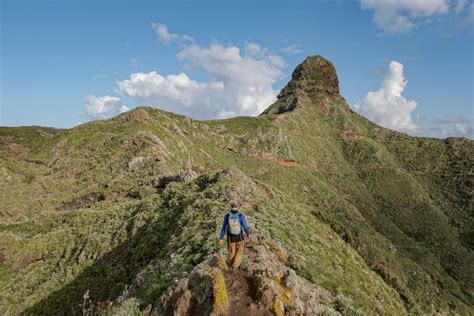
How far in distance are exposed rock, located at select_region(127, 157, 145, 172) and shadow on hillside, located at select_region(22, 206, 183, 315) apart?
87.5ft

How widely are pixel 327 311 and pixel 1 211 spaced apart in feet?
145

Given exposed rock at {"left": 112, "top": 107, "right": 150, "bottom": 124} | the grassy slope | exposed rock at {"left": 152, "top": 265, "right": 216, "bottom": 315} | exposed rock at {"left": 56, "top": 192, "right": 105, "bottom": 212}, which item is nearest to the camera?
exposed rock at {"left": 152, "top": 265, "right": 216, "bottom": 315}

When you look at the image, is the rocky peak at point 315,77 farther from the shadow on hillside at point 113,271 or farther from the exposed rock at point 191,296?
the exposed rock at point 191,296

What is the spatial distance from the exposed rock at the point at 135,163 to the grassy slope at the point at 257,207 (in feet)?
3.40

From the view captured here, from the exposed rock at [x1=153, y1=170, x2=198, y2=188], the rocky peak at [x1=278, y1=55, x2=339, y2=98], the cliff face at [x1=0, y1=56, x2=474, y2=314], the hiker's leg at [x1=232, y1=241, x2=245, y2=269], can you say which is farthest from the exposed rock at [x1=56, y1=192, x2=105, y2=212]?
the rocky peak at [x1=278, y1=55, x2=339, y2=98]

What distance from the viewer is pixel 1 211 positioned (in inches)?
1599

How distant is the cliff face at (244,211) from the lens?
48.6 feet

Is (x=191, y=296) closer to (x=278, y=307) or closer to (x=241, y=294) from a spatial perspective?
(x=241, y=294)

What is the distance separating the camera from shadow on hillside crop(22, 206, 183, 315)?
21.3m

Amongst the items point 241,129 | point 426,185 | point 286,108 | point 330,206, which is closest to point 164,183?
point 330,206

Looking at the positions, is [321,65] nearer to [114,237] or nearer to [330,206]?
[330,206]

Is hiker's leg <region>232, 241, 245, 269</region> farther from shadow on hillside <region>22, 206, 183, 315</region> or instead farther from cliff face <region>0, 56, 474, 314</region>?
shadow on hillside <region>22, 206, 183, 315</region>

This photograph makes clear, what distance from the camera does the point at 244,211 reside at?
24359 millimetres

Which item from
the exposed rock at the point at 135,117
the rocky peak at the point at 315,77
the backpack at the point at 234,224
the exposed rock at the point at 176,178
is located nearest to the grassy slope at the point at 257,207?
the exposed rock at the point at 176,178
